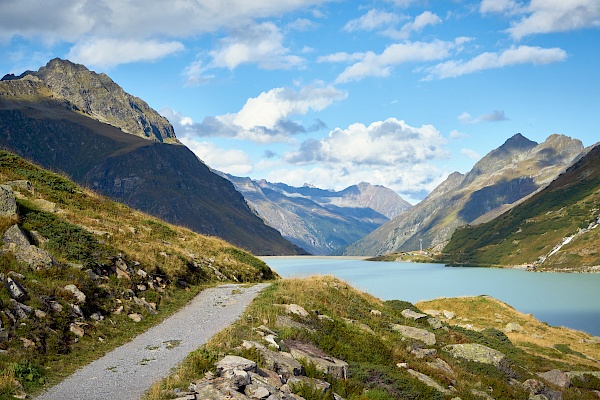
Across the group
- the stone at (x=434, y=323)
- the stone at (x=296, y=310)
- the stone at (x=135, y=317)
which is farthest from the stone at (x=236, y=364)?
the stone at (x=434, y=323)

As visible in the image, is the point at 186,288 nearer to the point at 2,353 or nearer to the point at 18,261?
the point at 18,261

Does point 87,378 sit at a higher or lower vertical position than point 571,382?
higher

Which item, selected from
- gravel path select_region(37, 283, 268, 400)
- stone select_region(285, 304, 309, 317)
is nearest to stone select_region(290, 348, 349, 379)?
gravel path select_region(37, 283, 268, 400)

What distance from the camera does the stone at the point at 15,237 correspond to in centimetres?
2491

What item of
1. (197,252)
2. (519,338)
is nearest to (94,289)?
(197,252)

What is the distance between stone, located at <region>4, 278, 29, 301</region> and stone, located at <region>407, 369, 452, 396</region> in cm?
1902

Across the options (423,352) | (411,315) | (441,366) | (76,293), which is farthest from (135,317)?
(411,315)

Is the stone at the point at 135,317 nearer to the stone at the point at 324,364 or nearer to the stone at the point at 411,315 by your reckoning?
the stone at the point at 324,364

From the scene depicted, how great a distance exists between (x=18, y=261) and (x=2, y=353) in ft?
26.1

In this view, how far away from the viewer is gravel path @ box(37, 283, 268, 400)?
15.5 meters

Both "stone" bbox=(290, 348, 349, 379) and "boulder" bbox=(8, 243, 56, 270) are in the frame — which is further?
"boulder" bbox=(8, 243, 56, 270)

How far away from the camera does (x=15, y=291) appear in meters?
20.7

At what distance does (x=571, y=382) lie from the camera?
33.8 metres

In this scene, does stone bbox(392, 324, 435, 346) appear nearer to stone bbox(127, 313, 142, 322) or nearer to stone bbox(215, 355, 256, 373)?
stone bbox(127, 313, 142, 322)
